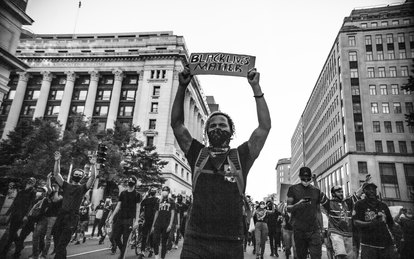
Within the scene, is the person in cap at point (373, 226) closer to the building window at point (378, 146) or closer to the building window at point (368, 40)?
the building window at point (378, 146)

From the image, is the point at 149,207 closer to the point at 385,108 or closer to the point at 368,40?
the point at 385,108

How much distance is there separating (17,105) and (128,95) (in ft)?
72.3

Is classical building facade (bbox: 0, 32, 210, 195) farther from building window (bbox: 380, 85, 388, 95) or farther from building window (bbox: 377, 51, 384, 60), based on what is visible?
building window (bbox: 377, 51, 384, 60)

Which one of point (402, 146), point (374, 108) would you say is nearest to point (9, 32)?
point (374, 108)

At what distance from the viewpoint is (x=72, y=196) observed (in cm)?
648

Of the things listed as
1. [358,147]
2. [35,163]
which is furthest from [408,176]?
[35,163]

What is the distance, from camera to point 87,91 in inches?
2233

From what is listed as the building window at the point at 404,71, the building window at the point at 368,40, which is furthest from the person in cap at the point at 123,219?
the building window at the point at 368,40

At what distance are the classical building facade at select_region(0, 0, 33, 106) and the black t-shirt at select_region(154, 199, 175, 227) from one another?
14.9 m

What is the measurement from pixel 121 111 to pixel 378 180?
1787 inches

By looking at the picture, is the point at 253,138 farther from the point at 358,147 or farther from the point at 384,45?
the point at 384,45

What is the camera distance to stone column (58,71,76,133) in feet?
176

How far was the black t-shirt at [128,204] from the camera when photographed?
24.5ft

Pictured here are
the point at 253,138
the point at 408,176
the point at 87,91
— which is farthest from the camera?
the point at 87,91
